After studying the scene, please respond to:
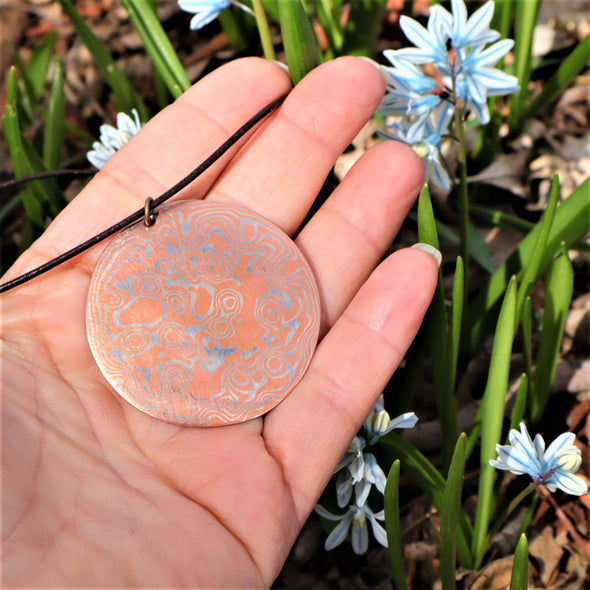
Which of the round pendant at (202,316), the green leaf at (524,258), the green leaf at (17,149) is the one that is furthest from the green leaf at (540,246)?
the green leaf at (17,149)

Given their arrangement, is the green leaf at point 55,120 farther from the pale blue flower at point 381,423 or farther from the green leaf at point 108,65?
the pale blue flower at point 381,423

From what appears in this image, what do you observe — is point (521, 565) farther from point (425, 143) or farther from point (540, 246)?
point (425, 143)

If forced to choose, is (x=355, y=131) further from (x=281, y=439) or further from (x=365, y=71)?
(x=281, y=439)

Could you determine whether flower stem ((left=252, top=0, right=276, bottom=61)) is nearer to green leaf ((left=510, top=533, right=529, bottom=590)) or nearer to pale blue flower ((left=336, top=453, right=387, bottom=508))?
pale blue flower ((left=336, top=453, right=387, bottom=508))

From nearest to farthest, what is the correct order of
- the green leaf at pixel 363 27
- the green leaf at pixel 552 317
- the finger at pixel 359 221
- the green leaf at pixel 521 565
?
the green leaf at pixel 521 565 < the green leaf at pixel 552 317 < the finger at pixel 359 221 < the green leaf at pixel 363 27

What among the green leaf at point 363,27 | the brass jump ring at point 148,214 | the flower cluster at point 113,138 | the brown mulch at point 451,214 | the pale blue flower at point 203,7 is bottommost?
the brown mulch at point 451,214

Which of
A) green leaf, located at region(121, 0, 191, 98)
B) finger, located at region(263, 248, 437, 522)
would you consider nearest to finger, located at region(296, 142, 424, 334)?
finger, located at region(263, 248, 437, 522)

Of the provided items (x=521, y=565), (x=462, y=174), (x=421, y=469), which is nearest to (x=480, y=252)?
(x=462, y=174)
